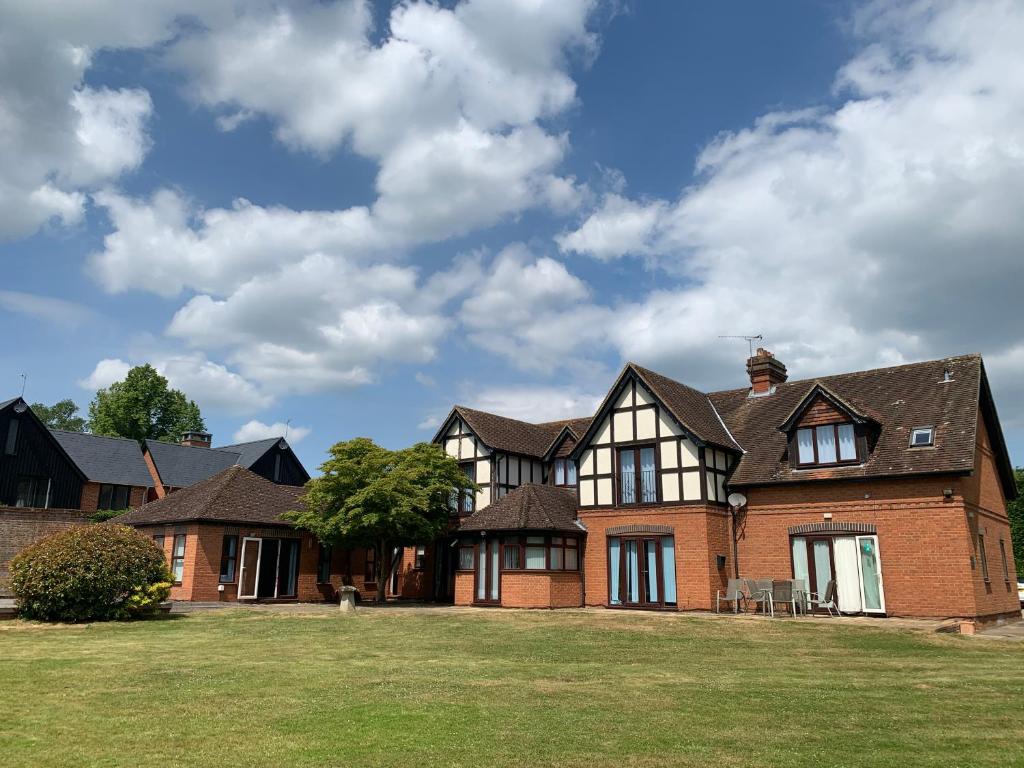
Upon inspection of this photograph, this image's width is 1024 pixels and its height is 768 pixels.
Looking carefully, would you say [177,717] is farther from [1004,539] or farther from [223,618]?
[1004,539]

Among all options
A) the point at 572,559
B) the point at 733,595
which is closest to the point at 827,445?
the point at 733,595

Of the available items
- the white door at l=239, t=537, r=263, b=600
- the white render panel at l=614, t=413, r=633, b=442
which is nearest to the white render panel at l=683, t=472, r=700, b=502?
the white render panel at l=614, t=413, r=633, b=442

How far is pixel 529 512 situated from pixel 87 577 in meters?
13.8

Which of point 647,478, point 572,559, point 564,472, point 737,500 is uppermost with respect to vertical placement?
point 564,472

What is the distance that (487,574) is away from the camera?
2853 cm

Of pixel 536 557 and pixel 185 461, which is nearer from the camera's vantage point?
pixel 536 557

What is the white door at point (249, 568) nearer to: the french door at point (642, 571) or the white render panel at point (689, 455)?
the french door at point (642, 571)

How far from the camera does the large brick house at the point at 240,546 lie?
2825 cm

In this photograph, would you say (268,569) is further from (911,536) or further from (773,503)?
(911,536)

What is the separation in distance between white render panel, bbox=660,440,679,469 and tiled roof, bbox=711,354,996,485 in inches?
77.6

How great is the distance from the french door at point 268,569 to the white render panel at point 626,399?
13758mm

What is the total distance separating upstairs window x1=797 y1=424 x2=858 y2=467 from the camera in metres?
24.7

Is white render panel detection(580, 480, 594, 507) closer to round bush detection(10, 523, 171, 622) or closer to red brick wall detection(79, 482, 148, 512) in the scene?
round bush detection(10, 523, 171, 622)

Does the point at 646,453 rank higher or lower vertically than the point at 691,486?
higher
